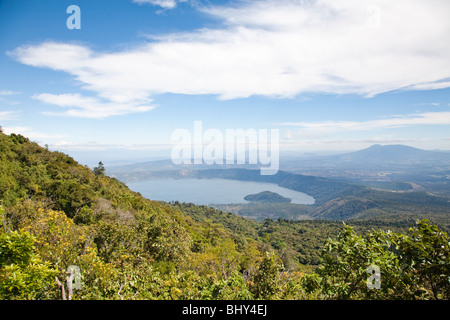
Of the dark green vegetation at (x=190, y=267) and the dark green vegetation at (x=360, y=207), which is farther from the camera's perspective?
the dark green vegetation at (x=360, y=207)

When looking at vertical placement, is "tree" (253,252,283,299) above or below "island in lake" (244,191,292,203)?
above

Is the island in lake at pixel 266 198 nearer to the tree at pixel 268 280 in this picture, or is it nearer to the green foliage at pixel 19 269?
the tree at pixel 268 280

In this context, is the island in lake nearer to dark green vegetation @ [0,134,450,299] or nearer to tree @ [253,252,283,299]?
dark green vegetation @ [0,134,450,299]

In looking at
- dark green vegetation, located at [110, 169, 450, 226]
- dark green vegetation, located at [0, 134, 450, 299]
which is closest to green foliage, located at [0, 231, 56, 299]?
dark green vegetation, located at [0, 134, 450, 299]

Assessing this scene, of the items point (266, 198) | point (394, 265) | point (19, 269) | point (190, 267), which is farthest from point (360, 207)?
point (19, 269)

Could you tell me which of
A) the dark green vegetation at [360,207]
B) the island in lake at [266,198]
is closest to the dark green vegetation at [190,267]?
the dark green vegetation at [360,207]

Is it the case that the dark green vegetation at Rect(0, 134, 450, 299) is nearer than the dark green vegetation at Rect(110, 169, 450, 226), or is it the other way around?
the dark green vegetation at Rect(0, 134, 450, 299)

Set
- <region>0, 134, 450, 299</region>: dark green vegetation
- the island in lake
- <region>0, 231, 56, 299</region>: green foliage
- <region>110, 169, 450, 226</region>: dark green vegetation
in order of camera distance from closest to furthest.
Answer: <region>0, 134, 450, 299</region>: dark green vegetation, <region>0, 231, 56, 299</region>: green foliage, <region>110, 169, 450, 226</region>: dark green vegetation, the island in lake
